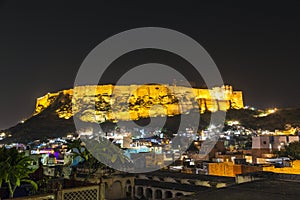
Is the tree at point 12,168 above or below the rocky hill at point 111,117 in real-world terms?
below

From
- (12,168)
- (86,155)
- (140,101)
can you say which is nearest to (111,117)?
(140,101)

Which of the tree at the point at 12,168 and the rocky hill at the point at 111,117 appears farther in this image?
the rocky hill at the point at 111,117

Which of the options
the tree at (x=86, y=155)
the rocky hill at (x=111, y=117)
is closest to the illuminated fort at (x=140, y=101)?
the rocky hill at (x=111, y=117)

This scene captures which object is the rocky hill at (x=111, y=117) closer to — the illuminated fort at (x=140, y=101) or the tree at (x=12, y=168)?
the illuminated fort at (x=140, y=101)

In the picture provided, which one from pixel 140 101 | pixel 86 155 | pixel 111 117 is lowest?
pixel 86 155

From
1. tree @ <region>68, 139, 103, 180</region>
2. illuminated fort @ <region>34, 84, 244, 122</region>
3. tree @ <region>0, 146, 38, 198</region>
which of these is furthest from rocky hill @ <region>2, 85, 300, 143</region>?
tree @ <region>0, 146, 38, 198</region>

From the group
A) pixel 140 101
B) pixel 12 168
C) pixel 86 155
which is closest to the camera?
pixel 12 168

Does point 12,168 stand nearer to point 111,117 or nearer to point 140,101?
point 111,117

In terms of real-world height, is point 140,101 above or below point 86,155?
above

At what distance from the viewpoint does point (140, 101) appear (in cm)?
8694

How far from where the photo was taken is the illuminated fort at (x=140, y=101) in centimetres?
8412

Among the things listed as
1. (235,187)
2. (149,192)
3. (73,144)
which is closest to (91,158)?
(73,144)

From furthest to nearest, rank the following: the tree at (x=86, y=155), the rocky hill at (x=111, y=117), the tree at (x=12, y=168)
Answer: the rocky hill at (x=111, y=117), the tree at (x=86, y=155), the tree at (x=12, y=168)

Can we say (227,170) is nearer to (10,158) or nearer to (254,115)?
(10,158)
